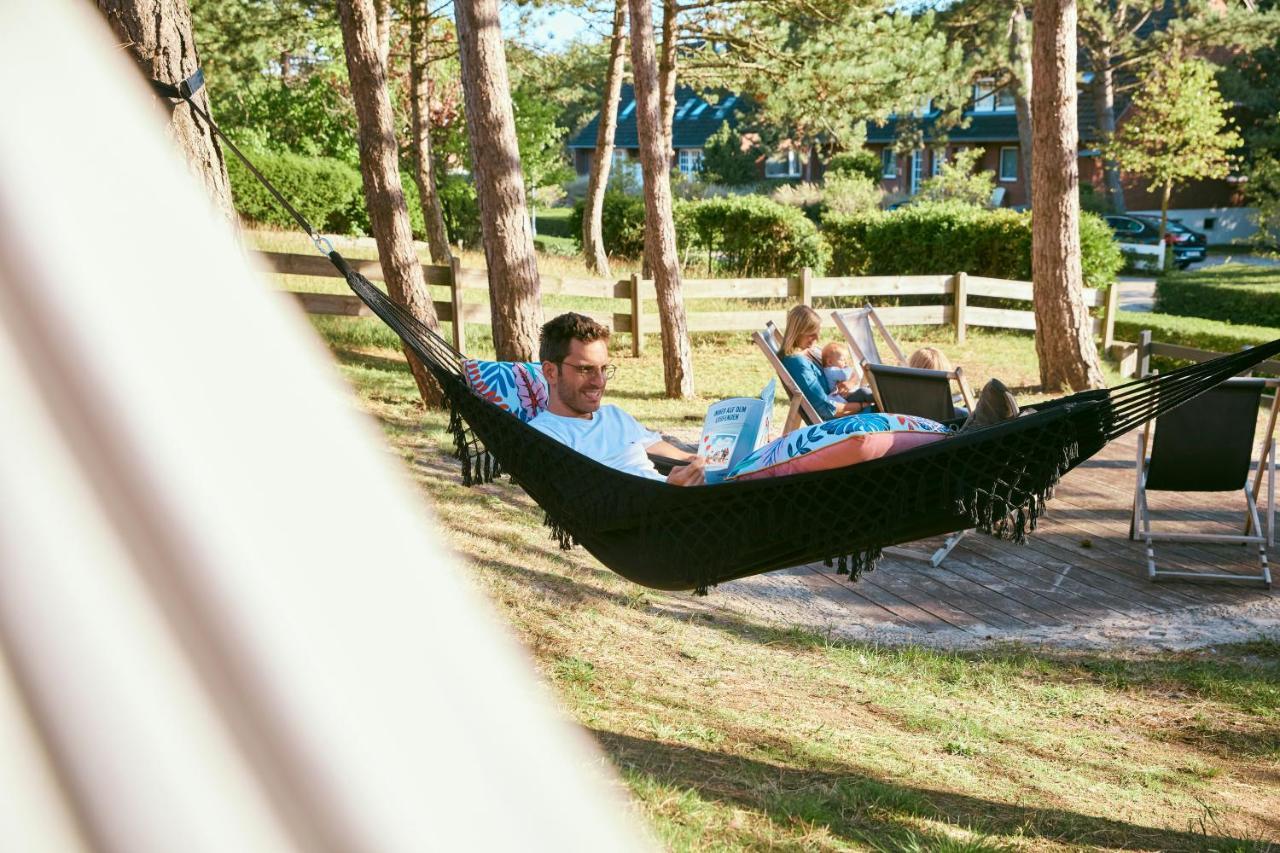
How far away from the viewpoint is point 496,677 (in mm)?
3988

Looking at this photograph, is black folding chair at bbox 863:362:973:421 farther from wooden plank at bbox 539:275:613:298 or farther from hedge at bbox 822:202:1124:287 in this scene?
hedge at bbox 822:202:1124:287

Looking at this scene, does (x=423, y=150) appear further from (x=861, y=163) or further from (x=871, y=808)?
(x=861, y=163)

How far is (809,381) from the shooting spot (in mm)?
6145

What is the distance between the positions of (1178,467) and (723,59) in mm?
12031

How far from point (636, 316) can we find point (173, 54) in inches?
281

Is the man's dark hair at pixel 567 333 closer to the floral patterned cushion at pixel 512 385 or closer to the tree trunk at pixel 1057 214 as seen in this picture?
the floral patterned cushion at pixel 512 385

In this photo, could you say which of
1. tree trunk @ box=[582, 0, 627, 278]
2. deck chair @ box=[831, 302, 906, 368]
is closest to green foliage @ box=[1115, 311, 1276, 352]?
deck chair @ box=[831, 302, 906, 368]

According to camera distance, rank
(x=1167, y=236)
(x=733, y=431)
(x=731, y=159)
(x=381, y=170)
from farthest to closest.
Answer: (x=731, y=159), (x=1167, y=236), (x=381, y=170), (x=733, y=431)

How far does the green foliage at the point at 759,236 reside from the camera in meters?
15.8

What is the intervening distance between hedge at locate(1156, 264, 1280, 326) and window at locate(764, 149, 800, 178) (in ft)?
64.8

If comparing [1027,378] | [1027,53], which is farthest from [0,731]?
[1027,53]

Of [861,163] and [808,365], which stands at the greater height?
[861,163]

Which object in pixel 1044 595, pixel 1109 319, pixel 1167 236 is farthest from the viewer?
pixel 1167 236

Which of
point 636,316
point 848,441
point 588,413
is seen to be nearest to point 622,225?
point 636,316
